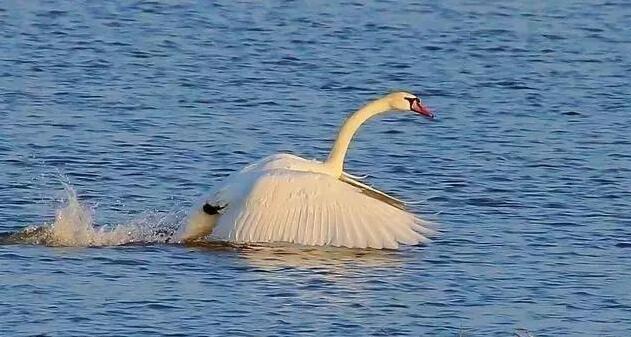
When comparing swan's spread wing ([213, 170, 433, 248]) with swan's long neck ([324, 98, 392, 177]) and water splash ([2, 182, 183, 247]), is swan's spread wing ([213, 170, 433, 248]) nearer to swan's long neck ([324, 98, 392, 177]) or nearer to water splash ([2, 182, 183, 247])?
swan's long neck ([324, 98, 392, 177])

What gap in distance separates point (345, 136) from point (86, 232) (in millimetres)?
1772

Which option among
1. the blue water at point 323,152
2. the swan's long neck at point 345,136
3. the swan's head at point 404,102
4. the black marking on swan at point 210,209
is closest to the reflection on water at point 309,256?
the blue water at point 323,152

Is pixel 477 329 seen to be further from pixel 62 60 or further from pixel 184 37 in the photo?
pixel 184 37

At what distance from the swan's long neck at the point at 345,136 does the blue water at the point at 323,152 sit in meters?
0.71

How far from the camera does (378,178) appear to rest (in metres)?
13.6

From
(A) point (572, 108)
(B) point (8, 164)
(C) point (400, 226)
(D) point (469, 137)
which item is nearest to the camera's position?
(C) point (400, 226)

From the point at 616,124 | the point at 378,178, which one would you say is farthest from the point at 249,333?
the point at 616,124

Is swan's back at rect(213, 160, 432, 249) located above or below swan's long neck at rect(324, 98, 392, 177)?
below

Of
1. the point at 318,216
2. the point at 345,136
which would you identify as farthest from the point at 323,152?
the point at 318,216

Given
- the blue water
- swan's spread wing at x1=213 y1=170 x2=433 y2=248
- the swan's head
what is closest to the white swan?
swan's spread wing at x1=213 y1=170 x2=433 y2=248

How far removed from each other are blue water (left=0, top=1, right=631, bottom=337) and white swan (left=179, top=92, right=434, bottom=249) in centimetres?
14

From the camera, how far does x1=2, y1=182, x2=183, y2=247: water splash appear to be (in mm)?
11250

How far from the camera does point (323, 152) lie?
14500mm

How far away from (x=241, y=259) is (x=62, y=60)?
7435 millimetres
